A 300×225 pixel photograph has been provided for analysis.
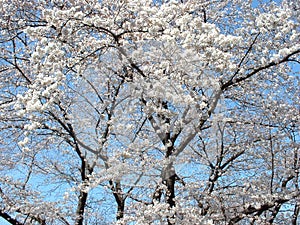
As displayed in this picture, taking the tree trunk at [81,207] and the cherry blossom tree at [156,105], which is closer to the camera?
the cherry blossom tree at [156,105]

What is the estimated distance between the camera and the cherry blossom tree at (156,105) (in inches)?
227

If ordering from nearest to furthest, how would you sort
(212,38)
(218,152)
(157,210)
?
(212,38) < (157,210) < (218,152)

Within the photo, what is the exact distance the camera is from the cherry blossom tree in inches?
227

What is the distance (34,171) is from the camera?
33.6 ft

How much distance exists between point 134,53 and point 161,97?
93 cm

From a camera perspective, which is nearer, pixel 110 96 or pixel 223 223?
pixel 223 223

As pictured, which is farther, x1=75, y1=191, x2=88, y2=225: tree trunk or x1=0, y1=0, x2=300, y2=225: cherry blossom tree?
x1=75, y1=191, x2=88, y2=225: tree trunk

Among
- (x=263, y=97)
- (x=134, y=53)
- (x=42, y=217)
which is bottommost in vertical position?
(x=42, y=217)

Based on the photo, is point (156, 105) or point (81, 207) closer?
point (156, 105)

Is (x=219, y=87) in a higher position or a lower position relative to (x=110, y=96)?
lower

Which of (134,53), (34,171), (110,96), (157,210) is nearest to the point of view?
(157,210)

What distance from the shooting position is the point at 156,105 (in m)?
6.32

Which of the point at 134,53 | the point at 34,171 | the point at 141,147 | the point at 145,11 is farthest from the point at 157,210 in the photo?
the point at 34,171

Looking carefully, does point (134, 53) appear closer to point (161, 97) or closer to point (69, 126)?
point (161, 97)
